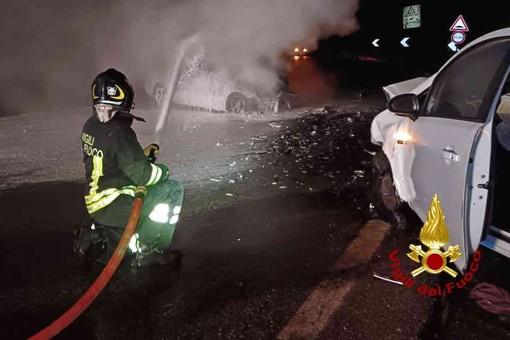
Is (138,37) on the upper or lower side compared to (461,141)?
upper

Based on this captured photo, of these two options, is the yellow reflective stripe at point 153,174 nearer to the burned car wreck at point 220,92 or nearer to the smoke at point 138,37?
the burned car wreck at point 220,92

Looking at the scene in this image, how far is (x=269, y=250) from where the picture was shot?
159 inches

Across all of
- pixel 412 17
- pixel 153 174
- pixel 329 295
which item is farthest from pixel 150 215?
pixel 412 17

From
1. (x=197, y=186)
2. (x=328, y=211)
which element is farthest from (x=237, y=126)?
(x=328, y=211)

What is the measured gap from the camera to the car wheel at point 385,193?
4336mm

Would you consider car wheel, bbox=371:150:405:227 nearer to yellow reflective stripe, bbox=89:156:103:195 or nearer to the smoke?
yellow reflective stripe, bbox=89:156:103:195

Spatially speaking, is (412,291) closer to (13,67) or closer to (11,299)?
(11,299)

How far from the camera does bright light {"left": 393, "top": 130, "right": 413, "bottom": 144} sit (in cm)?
389

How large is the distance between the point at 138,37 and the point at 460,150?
13.4 meters

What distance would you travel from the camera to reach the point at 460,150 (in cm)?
292

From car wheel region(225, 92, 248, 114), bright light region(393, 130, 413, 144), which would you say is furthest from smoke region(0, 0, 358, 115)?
bright light region(393, 130, 413, 144)

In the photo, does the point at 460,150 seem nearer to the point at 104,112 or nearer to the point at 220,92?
the point at 104,112

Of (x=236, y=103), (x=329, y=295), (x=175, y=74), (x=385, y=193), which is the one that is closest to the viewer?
(x=329, y=295)

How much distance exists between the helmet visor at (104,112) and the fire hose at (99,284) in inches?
22.8
